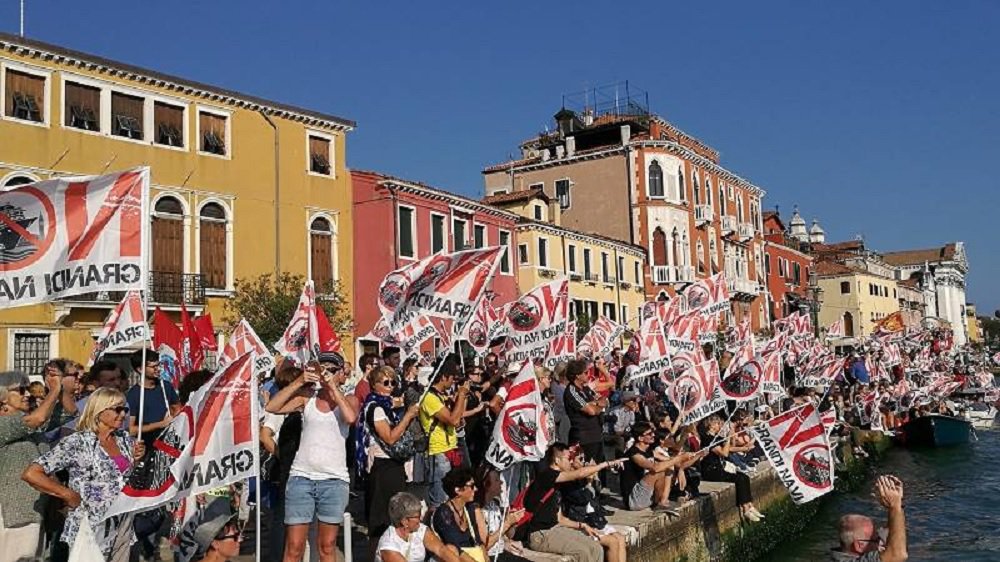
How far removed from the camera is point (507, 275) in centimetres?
3853

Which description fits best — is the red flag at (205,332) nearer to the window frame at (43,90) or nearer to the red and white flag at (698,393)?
the red and white flag at (698,393)

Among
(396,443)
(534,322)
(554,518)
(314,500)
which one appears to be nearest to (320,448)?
(314,500)

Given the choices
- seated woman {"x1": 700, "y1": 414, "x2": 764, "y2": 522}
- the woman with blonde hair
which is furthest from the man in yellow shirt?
seated woman {"x1": 700, "y1": 414, "x2": 764, "y2": 522}

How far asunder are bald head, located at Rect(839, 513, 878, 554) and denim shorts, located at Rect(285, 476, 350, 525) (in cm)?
403

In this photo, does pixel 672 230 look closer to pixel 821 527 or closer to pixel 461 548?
pixel 821 527

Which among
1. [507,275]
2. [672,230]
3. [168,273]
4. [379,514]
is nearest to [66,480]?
[379,514]

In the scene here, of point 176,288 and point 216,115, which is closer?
point 176,288

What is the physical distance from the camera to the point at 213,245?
89.3 ft

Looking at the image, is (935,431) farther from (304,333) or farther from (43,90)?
(43,90)

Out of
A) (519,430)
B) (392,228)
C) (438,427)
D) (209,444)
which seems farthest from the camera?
(392,228)

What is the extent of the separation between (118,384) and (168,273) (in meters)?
18.0

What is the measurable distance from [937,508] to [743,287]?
1528 inches

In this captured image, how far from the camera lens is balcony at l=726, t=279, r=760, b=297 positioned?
5840cm

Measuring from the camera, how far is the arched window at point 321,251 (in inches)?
1186
